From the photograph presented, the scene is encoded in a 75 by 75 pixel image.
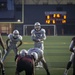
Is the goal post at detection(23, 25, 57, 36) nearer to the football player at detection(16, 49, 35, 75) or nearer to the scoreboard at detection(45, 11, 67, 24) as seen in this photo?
the scoreboard at detection(45, 11, 67, 24)

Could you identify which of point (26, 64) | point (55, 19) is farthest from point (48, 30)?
point (26, 64)

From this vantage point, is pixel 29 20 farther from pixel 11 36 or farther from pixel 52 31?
pixel 11 36

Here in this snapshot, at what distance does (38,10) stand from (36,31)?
29.1 m

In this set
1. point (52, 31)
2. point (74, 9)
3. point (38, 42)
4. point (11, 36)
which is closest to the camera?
point (38, 42)

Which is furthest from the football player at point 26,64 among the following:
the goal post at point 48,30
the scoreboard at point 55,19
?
the goal post at point 48,30

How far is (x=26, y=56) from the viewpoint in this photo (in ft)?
26.5

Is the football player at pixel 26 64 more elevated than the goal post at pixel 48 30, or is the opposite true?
the football player at pixel 26 64

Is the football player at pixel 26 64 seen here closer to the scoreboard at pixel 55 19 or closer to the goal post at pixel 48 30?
the scoreboard at pixel 55 19

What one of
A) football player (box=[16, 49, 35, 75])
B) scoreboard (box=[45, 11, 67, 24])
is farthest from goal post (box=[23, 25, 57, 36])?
football player (box=[16, 49, 35, 75])

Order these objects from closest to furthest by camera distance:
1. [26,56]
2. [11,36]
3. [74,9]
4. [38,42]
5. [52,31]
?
1. [26,56]
2. [38,42]
3. [11,36]
4. [52,31]
5. [74,9]

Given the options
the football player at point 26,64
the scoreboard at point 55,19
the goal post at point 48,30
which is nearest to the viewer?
the football player at point 26,64

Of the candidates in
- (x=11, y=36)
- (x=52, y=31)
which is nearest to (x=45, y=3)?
(x=52, y=31)

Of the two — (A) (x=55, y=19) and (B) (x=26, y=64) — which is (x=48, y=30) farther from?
(B) (x=26, y=64)

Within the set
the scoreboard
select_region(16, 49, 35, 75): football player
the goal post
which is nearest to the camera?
select_region(16, 49, 35, 75): football player
